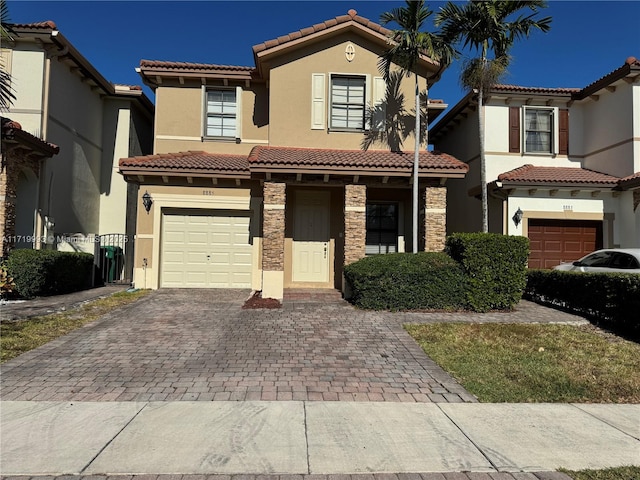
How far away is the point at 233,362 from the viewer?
19.2 ft

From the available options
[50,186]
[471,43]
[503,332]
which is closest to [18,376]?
[503,332]

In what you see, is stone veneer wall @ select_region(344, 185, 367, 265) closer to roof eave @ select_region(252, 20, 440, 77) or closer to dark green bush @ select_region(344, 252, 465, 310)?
dark green bush @ select_region(344, 252, 465, 310)

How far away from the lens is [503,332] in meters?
7.55

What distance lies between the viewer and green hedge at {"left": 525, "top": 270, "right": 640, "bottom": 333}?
24.7 feet

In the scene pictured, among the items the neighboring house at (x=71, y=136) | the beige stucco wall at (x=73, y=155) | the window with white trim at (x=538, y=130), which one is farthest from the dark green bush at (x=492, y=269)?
the beige stucco wall at (x=73, y=155)

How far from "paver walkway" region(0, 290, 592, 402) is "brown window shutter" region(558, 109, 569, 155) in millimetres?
8129

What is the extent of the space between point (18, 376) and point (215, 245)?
7643mm

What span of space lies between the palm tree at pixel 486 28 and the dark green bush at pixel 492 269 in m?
5.07

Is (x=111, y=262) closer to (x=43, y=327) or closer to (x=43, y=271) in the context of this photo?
(x=43, y=271)

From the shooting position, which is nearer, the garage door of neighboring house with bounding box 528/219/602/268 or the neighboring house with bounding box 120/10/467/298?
the neighboring house with bounding box 120/10/467/298

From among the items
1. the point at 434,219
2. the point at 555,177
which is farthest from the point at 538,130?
the point at 434,219

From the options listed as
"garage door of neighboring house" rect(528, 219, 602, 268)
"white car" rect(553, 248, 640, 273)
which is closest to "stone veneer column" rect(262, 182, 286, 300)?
"white car" rect(553, 248, 640, 273)

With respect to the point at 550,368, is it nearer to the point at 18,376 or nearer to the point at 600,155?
the point at 18,376

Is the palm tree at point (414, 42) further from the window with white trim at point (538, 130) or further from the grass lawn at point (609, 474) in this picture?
the grass lawn at point (609, 474)
